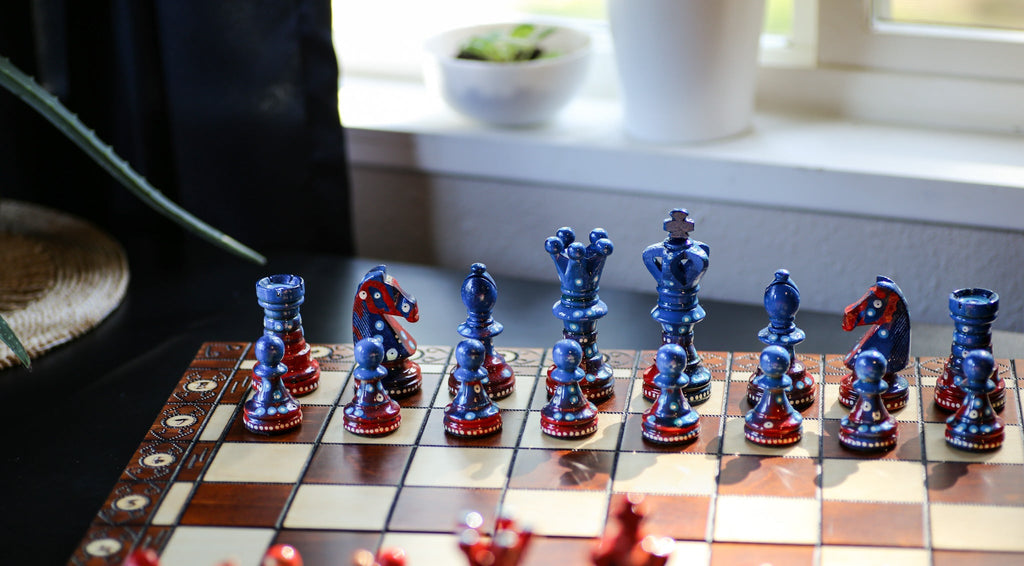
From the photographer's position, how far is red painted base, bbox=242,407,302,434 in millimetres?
1140

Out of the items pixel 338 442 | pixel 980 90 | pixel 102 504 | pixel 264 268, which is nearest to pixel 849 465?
pixel 338 442

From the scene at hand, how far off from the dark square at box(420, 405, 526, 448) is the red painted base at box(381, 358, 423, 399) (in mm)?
52

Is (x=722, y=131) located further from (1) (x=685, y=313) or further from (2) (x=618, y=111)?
(1) (x=685, y=313)

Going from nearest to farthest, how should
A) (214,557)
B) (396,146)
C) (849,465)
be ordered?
(214,557), (849,465), (396,146)

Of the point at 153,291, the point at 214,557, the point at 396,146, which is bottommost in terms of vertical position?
the point at 214,557

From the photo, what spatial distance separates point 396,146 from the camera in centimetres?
178

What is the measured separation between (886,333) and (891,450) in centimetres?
12

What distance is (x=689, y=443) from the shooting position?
1.10 m

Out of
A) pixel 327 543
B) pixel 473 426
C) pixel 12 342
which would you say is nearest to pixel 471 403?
pixel 473 426

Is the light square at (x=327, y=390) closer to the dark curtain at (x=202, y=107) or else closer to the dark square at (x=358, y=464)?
the dark square at (x=358, y=464)

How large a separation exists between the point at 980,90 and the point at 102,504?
1.29 m

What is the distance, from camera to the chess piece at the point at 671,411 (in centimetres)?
108

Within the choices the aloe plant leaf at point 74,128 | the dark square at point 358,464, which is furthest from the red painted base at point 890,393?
the aloe plant leaf at point 74,128

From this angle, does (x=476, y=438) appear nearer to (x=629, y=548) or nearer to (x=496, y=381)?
(x=496, y=381)
